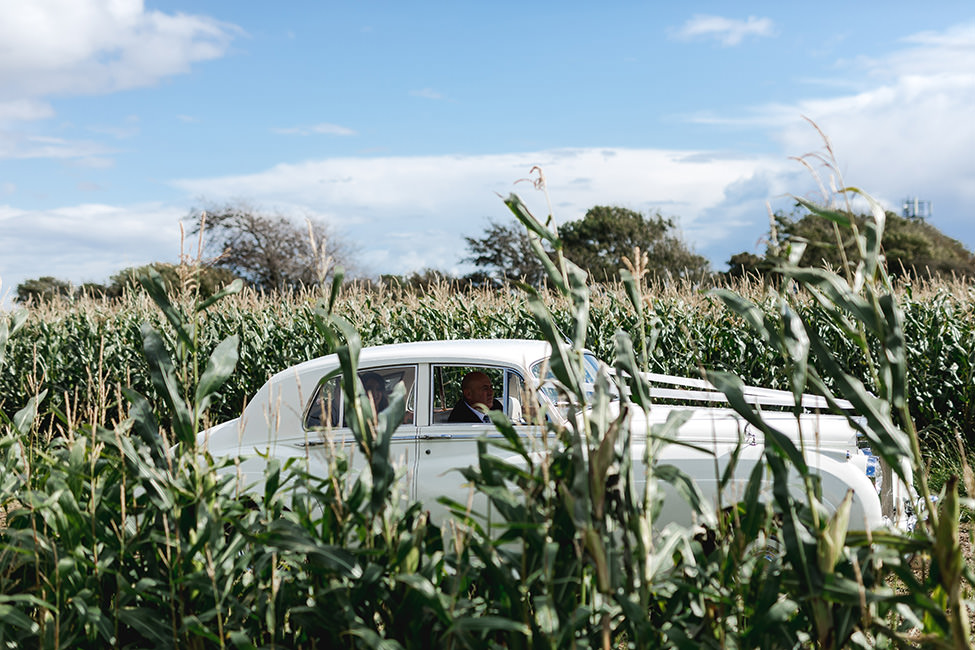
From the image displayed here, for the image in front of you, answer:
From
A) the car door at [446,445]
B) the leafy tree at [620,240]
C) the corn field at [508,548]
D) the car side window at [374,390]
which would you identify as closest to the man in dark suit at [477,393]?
the car door at [446,445]

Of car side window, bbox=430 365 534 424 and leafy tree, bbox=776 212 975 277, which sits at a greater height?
leafy tree, bbox=776 212 975 277

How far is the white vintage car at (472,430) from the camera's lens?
493 cm

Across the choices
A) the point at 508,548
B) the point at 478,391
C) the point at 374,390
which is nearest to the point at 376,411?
the point at 374,390

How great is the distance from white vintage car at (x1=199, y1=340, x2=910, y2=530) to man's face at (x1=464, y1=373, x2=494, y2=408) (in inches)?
2.4

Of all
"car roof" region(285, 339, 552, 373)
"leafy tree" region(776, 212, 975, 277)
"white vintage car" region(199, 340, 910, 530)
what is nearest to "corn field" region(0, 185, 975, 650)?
"white vintage car" region(199, 340, 910, 530)

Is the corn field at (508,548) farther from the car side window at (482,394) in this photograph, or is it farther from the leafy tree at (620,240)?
the leafy tree at (620,240)

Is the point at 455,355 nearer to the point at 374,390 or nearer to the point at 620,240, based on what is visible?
the point at 374,390

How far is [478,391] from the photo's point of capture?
5.97 m

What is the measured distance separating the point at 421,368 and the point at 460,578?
305 centimetres

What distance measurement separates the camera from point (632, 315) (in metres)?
10.9

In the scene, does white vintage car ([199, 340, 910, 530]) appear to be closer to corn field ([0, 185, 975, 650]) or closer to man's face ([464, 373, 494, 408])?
man's face ([464, 373, 494, 408])

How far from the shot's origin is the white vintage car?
493 centimetres

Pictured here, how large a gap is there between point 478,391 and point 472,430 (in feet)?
2.02

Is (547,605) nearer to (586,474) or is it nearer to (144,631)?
(586,474)
